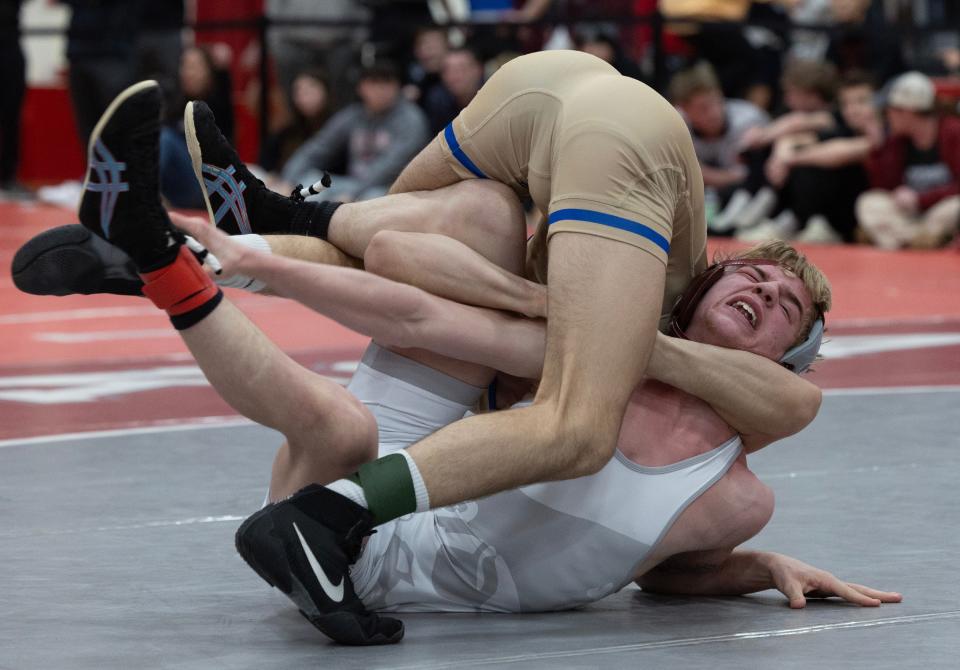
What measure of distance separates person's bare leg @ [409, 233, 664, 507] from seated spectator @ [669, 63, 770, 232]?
7.17m

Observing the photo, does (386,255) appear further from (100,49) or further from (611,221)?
(100,49)

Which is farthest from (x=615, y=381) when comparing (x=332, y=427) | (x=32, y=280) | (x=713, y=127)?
(x=713, y=127)

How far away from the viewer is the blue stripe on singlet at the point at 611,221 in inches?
116

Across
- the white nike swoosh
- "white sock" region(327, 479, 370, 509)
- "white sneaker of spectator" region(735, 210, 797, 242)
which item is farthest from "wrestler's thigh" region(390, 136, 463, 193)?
"white sneaker of spectator" region(735, 210, 797, 242)

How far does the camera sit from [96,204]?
2721mm

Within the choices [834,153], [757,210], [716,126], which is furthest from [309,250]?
[716,126]

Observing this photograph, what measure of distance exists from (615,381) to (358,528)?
52 centimetres

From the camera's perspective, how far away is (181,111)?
1152 centimetres

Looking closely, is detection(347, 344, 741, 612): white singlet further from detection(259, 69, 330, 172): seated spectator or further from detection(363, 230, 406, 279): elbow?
detection(259, 69, 330, 172): seated spectator

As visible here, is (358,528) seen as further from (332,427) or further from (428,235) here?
(428,235)

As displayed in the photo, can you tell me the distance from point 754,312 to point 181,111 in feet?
29.2

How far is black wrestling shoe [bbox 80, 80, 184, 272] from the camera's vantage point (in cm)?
271

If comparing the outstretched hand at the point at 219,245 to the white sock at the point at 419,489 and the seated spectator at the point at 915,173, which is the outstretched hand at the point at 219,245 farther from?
the seated spectator at the point at 915,173

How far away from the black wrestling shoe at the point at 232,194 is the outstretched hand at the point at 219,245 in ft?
1.85
